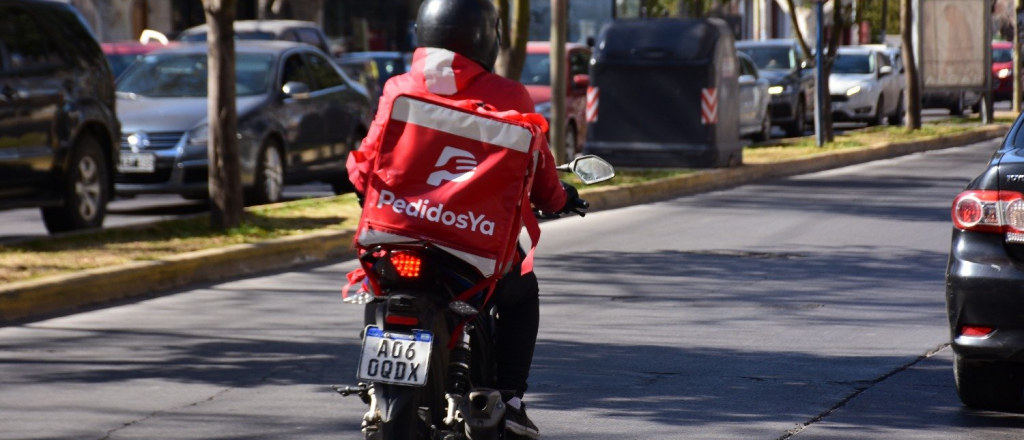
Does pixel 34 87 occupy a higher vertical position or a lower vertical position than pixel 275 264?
higher

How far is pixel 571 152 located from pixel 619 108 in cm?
89

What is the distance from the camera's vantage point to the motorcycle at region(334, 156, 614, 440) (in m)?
4.27

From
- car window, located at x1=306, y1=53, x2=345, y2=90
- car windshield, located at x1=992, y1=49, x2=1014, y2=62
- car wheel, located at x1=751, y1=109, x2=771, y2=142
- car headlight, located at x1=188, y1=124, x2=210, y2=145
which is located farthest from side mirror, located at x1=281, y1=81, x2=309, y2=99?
car windshield, located at x1=992, y1=49, x2=1014, y2=62

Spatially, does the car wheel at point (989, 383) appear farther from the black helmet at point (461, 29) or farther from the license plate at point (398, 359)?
the license plate at point (398, 359)

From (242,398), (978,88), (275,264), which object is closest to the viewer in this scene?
(242,398)

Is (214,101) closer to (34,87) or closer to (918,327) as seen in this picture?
(34,87)

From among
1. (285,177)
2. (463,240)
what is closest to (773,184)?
(285,177)

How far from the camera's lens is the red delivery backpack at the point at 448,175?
4.37 m

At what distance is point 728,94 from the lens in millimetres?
A: 19250

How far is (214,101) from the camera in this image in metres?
11.9

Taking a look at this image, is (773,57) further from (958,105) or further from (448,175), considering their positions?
(448,175)

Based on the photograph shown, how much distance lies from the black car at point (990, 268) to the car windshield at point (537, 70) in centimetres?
1481

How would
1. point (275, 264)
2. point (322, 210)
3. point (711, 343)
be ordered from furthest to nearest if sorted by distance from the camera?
point (322, 210) → point (275, 264) → point (711, 343)

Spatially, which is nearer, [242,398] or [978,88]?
[242,398]
